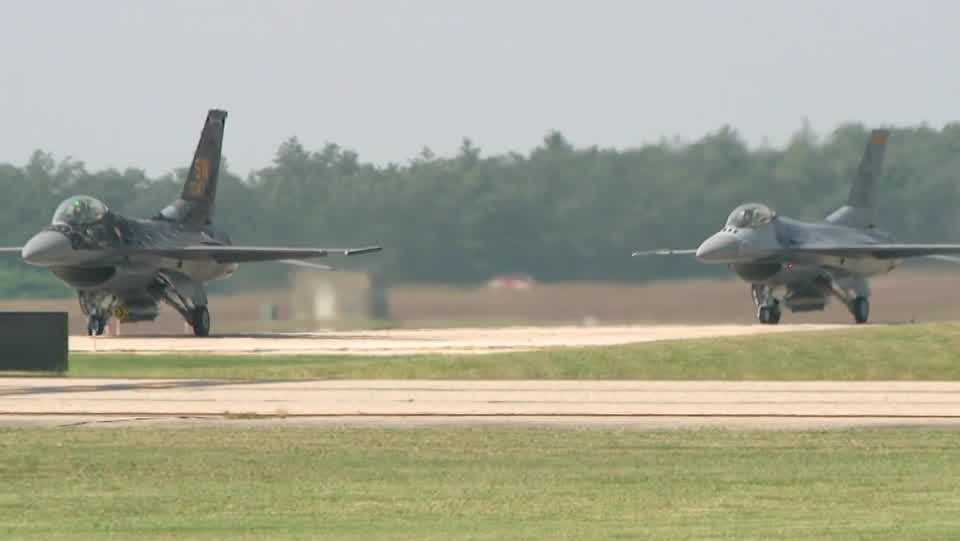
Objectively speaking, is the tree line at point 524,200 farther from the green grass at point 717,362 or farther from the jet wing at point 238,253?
the green grass at point 717,362

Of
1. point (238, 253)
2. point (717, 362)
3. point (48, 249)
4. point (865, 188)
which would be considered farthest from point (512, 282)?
point (717, 362)

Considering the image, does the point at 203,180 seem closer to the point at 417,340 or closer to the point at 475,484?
the point at 417,340

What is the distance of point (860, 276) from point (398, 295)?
15546mm

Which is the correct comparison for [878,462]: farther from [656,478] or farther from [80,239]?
[80,239]

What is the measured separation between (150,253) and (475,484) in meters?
42.9

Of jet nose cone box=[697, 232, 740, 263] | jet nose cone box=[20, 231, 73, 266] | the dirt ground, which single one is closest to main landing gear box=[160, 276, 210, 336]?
the dirt ground

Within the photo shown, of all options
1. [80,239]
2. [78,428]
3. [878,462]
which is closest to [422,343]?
[80,239]

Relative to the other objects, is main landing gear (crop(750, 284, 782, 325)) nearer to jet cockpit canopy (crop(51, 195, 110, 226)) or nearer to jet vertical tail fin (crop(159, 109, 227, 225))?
jet vertical tail fin (crop(159, 109, 227, 225))

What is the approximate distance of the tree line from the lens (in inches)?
2516

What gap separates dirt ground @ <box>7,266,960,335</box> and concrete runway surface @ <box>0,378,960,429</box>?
29053 mm

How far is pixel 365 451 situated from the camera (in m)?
21.2

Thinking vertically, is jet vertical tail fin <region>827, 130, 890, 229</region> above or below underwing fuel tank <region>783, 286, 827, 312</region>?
above

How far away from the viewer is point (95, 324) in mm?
60500

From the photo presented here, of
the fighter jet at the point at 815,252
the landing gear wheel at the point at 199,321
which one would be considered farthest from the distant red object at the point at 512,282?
the landing gear wheel at the point at 199,321
